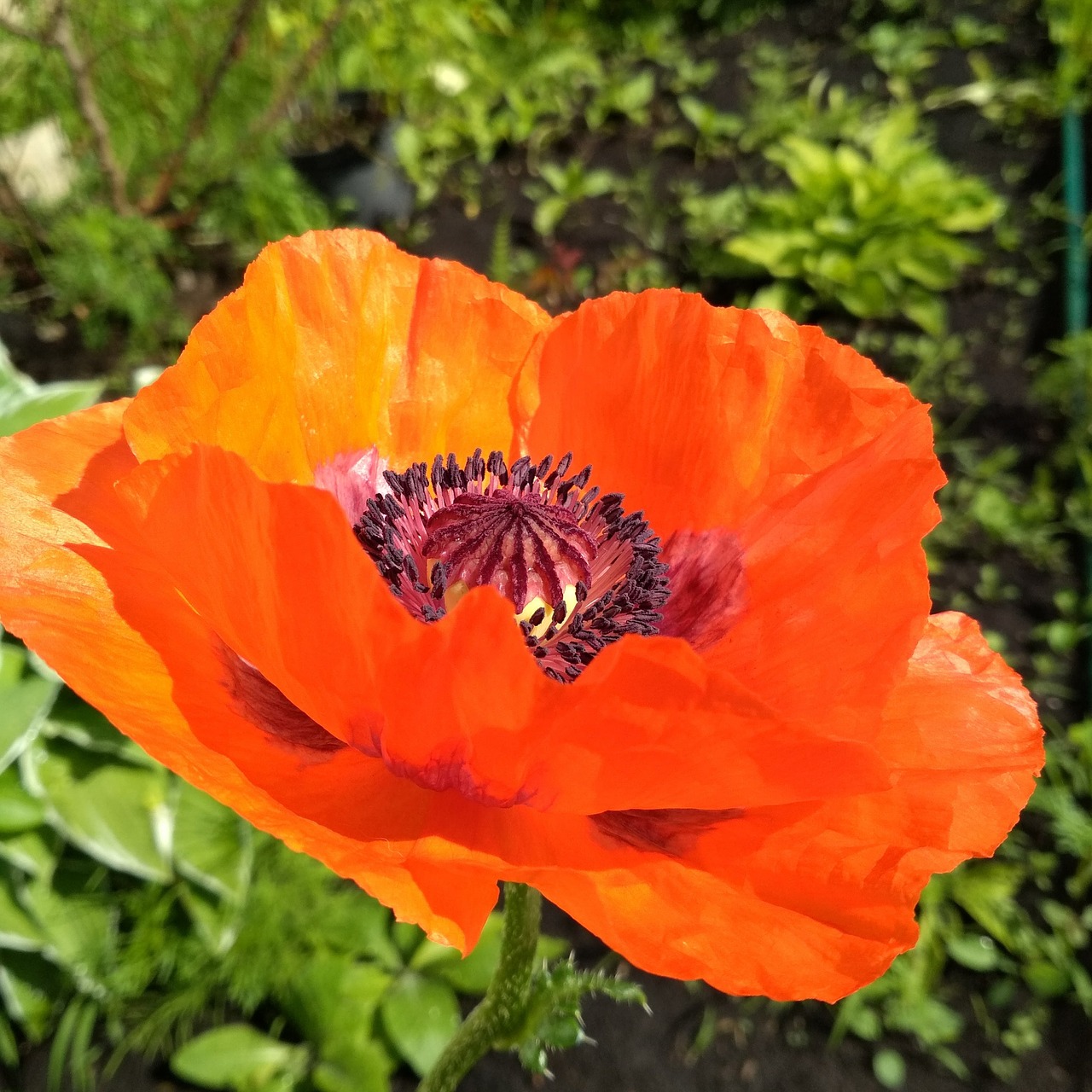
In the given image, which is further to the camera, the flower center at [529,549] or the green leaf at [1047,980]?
the green leaf at [1047,980]

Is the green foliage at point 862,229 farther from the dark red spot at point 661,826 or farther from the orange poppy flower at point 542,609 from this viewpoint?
the dark red spot at point 661,826

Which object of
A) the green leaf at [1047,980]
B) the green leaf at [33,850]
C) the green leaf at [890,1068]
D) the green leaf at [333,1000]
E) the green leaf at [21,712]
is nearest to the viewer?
the green leaf at [21,712]

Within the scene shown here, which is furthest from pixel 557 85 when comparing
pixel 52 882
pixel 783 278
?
pixel 52 882

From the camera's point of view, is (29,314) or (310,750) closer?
(310,750)

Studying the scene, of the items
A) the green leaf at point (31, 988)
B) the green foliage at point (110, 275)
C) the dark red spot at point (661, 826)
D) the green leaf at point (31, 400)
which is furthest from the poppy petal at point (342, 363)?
the green foliage at point (110, 275)

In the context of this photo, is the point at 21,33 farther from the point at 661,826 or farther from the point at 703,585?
the point at 661,826

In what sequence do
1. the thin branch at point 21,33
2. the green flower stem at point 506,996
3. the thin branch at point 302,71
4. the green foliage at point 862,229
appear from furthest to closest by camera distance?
the green foliage at point 862,229 → the thin branch at point 302,71 → the thin branch at point 21,33 → the green flower stem at point 506,996

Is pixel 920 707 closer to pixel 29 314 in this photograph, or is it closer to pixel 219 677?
pixel 219 677
